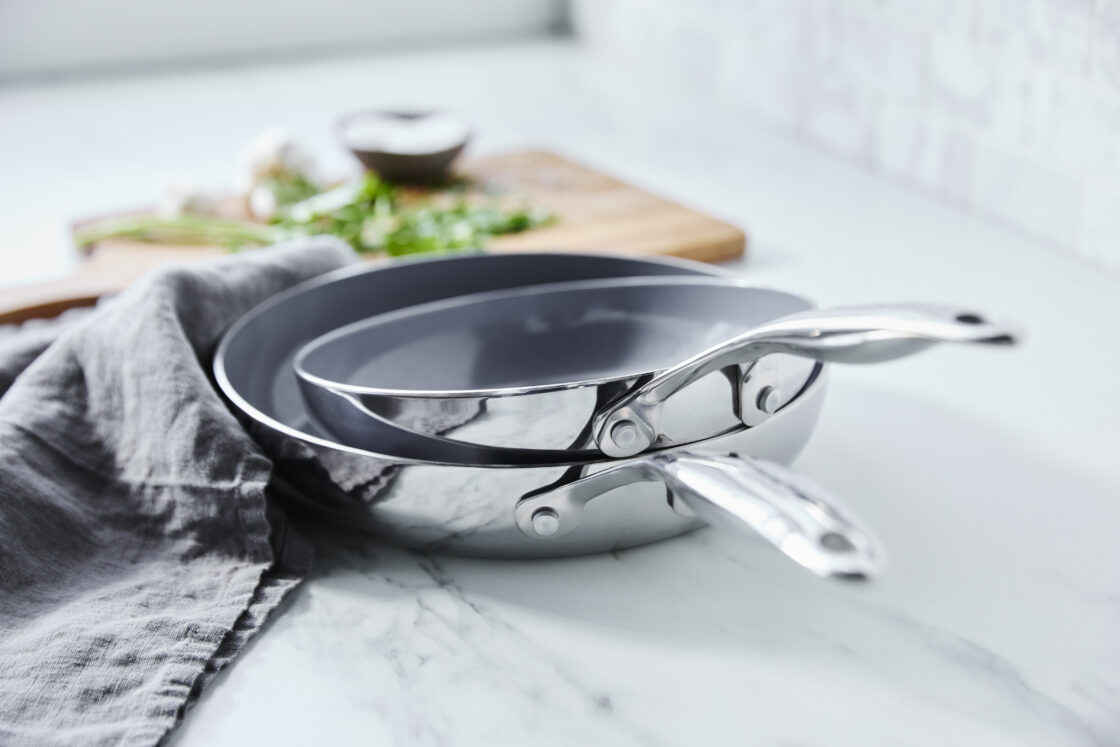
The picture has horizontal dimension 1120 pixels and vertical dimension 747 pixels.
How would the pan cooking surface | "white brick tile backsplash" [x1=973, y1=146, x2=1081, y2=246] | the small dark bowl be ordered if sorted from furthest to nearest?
the small dark bowl
"white brick tile backsplash" [x1=973, y1=146, x2=1081, y2=246]
the pan cooking surface

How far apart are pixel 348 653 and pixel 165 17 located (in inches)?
83.3

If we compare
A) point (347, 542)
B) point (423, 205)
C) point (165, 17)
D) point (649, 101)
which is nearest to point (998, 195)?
point (423, 205)

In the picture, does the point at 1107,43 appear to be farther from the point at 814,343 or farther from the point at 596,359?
the point at 814,343

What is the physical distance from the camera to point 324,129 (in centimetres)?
Result: 186

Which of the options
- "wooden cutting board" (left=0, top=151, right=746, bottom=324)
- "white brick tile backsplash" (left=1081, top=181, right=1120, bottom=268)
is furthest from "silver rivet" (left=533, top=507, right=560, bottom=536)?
"white brick tile backsplash" (left=1081, top=181, right=1120, bottom=268)

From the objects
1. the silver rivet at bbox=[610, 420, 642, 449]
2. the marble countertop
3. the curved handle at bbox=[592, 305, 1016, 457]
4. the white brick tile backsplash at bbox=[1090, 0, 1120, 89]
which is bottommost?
the marble countertop

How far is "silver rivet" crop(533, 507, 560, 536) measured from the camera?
56 cm

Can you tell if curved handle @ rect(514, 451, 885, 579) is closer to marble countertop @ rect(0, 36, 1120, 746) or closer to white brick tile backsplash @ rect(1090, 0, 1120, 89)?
marble countertop @ rect(0, 36, 1120, 746)

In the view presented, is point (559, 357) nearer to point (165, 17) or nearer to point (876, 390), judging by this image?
point (876, 390)

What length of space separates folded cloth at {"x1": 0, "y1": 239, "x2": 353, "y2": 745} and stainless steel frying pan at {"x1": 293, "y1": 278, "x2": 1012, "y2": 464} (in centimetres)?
7

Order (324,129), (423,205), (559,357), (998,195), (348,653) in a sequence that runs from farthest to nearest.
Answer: (324,129) → (423,205) → (998,195) → (559,357) → (348,653)

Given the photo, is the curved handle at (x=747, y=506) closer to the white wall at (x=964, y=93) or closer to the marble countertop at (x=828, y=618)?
the marble countertop at (x=828, y=618)

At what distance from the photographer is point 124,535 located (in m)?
0.62

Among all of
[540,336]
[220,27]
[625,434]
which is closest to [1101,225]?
[540,336]
